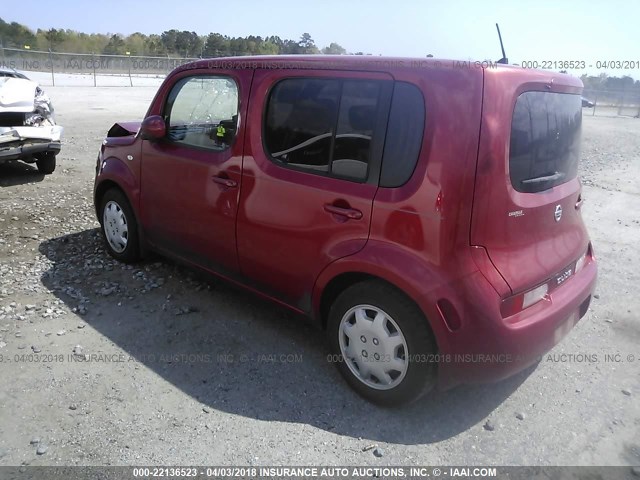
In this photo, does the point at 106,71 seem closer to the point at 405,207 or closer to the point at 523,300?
the point at 405,207

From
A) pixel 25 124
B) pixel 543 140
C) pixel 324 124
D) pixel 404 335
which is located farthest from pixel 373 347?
pixel 25 124

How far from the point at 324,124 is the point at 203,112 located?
127 centimetres

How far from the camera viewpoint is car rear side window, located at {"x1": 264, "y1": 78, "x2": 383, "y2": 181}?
2.83m

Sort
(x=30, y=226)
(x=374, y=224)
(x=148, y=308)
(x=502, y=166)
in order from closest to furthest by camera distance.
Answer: (x=502, y=166), (x=374, y=224), (x=148, y=308), (x=30, y=226)

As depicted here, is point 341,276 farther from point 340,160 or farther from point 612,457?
point 612,457

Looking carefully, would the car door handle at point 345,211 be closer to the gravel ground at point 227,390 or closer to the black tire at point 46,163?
the gravel ground at point 227,390

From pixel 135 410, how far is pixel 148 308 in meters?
1.24

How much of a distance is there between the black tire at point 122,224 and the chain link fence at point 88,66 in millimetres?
25455

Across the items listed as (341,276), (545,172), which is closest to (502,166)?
(545,172)

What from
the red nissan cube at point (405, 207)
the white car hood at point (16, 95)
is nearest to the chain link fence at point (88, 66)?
the white car hood at point (16, 95)

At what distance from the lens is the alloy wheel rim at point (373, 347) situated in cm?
284

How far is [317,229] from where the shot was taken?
120 inches

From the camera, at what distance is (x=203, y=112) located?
3879 millimetres

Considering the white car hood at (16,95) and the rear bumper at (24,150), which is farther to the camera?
the white car hood at (16,95)
